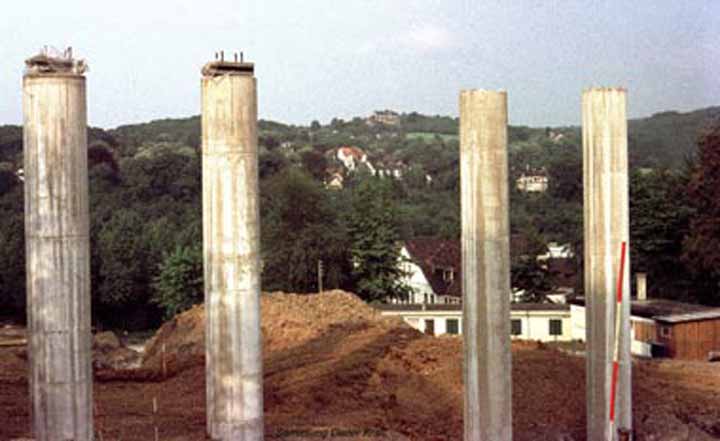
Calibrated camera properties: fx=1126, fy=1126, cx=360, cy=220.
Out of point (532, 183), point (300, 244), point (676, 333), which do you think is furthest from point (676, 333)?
point (532, 183)

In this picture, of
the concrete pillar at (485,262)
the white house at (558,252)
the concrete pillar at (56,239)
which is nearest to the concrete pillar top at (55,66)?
the concrete pillar at (56,239)

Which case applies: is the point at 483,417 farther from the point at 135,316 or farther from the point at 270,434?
the point at 135,316

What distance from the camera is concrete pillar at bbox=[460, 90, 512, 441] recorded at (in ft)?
64.8

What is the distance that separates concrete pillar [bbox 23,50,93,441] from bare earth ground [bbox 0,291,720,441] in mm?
3578

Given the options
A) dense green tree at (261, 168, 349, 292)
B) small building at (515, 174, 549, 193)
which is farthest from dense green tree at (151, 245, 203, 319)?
small building at (515, 174, 549, 193)

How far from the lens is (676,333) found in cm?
4150

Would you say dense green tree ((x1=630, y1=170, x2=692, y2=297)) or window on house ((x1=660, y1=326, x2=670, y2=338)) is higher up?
dense green tree ((x1=630, y1=170, x2=692, y2=297))

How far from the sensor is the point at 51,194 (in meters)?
17.8

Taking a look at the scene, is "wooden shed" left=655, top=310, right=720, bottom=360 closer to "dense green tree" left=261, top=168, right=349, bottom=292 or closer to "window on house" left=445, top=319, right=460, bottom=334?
"window on house" left=445, top=319, right=460, bottom=334

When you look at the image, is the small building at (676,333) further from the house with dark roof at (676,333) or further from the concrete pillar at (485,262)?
the concrete pillar at (485,262)

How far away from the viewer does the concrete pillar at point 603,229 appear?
2128cm

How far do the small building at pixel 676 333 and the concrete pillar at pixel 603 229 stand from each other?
63.3 feet

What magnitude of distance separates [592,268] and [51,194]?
1014cm

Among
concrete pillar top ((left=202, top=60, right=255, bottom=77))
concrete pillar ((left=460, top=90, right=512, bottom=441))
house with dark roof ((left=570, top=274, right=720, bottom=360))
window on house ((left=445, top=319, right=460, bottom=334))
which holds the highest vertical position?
concrete pillar top ((left=202, top=60, right=255, bottom=77))
